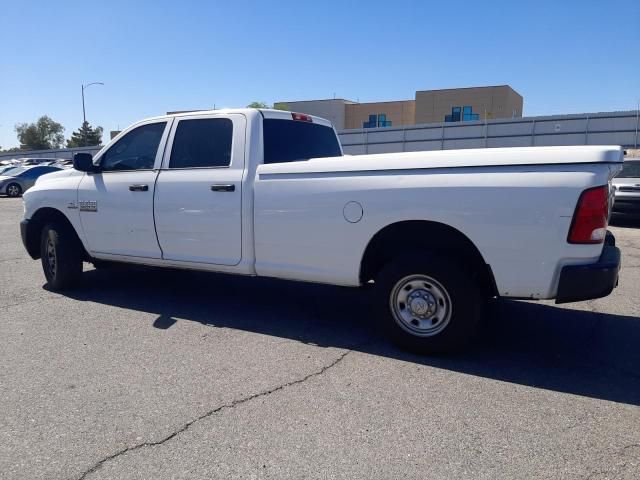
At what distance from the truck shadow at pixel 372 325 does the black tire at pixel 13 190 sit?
19728 millimetres

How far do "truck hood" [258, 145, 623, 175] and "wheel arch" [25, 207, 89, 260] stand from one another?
3.06m

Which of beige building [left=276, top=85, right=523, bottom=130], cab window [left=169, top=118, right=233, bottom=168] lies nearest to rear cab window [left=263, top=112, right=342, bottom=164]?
cab window [left=169, top=118, right=233, bottom=168]

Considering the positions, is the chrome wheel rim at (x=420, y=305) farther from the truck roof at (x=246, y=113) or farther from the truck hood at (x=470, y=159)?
the truck roof at (x=246, y=113)

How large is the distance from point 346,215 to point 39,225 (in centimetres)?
429

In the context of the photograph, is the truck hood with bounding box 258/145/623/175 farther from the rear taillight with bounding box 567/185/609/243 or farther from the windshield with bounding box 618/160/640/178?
the windshield with bounding box 618/160/640/178

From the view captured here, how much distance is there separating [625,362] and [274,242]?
301 centimetres

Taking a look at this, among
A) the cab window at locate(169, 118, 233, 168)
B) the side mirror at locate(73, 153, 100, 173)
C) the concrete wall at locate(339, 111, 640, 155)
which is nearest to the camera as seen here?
the cab window at locate(169, 118, 233, 168)

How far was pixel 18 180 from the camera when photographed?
2364 cm

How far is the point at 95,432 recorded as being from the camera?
305 centimetres

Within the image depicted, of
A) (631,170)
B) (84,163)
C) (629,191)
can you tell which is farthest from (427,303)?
(631,170)

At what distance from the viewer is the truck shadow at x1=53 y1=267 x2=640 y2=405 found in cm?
387

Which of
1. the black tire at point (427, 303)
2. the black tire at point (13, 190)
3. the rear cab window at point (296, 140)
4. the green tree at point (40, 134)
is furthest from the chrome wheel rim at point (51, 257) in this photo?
the green tree at point (40, 134)

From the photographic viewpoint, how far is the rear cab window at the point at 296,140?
511 cm

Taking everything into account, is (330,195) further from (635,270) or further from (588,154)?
(635,270)
